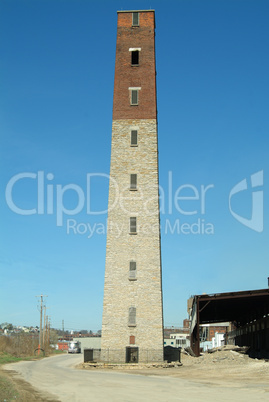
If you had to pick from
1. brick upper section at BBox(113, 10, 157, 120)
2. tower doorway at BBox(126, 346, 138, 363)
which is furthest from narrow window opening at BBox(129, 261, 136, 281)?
brick upper section at BBox(113, 10, 157, 120)

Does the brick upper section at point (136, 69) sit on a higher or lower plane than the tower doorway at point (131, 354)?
higher

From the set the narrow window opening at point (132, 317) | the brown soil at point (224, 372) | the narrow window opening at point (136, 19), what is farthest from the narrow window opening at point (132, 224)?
the narrow window opening at point (136, 19)

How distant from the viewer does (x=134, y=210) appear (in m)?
38.9

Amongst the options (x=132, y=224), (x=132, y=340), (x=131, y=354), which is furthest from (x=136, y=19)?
(x=131, y=354)

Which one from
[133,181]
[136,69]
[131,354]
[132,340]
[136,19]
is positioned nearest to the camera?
[132,340]

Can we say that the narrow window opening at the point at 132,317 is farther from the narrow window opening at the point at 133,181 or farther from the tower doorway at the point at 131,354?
the narrow window opening at the point at 133,181

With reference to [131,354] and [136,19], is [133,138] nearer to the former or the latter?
[136,19]

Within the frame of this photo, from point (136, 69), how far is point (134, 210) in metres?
13.0

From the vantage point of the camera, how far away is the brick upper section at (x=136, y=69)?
137 ft

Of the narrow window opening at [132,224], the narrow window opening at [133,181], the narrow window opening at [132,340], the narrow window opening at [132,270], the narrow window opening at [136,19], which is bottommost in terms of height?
the narrow window opening at [132,340]

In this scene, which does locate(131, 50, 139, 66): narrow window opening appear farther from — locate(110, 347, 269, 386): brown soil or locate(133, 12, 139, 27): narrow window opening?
locate(110, 347, 269, 386): brown soil

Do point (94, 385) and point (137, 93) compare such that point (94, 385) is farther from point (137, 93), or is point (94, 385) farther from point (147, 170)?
point (137, 93)

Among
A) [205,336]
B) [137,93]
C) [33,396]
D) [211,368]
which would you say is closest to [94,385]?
[33,396]

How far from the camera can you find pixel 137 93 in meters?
41.9
